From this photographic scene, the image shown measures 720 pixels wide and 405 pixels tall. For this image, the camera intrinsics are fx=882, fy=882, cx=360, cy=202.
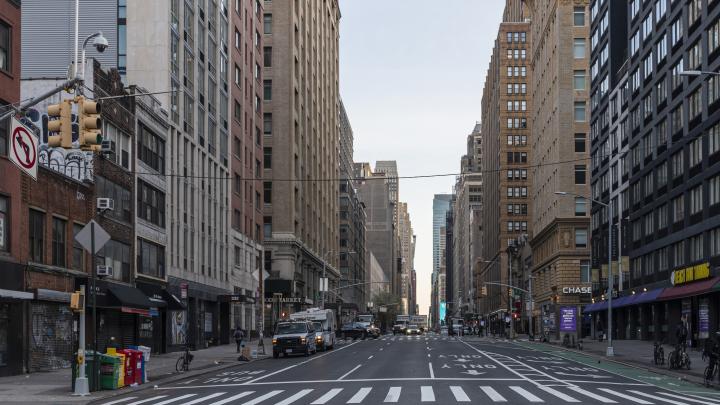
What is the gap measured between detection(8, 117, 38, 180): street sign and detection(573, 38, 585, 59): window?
87325 mm

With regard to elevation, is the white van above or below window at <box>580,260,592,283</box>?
below

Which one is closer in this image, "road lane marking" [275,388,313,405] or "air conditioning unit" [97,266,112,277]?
"road lane marking" [275,388,313,405]

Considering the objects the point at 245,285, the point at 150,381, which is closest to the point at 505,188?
the point at 245,285

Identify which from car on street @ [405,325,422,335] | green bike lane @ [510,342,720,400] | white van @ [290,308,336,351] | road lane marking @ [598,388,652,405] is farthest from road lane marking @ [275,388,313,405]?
car on street @ [405,325,422,335]

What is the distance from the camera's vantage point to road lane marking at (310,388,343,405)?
2188cm

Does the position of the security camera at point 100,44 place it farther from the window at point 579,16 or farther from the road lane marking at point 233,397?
the window at point 579,16

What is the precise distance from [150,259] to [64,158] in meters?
13.5

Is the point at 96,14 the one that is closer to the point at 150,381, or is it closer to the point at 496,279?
the point at 150,381

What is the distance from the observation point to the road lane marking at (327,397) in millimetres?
21878

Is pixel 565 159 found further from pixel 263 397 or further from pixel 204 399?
pixel 204 399

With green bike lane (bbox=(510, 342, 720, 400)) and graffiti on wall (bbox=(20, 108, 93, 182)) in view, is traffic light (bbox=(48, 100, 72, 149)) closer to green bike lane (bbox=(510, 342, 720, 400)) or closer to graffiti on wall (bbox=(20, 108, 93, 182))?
green bike lane (bbox=(510, 342, 720, 400))

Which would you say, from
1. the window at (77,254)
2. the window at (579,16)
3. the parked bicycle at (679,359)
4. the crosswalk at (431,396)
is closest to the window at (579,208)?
the window at (579,16)

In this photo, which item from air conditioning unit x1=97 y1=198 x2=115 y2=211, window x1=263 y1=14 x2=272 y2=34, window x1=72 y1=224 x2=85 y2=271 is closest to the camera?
window x1=72 y1=224 x2=85 y2=271

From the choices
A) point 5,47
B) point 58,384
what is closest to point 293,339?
point 58,384
